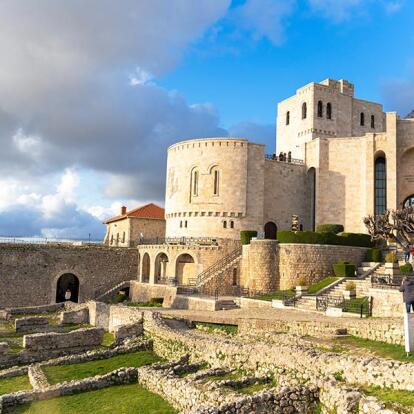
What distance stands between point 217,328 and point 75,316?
10.9 m

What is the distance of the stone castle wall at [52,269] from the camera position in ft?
119

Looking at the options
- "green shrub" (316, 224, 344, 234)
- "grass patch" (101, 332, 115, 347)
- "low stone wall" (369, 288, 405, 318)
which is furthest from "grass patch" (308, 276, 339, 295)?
"grass patch" (101, 332, 115, 347)

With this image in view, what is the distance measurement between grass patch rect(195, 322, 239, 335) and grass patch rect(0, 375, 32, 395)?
705cm

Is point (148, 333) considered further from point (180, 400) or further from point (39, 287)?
point (39, 287)

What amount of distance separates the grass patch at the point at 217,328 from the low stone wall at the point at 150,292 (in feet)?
39.0

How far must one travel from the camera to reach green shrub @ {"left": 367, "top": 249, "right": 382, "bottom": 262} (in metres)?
A: 32.2

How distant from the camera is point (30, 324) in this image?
75.1 feet

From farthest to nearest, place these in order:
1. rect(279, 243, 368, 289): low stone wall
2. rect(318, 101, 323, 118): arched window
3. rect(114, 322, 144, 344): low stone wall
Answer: rect(318, 101, 323, 118): arched window < rect(279, 243, 368, 289): low stone wall < rect(114, 322, 144, 344): low stone wall

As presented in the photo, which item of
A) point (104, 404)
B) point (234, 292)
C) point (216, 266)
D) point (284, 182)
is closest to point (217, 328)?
point (104, 404)

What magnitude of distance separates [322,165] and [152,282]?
59.7 ft

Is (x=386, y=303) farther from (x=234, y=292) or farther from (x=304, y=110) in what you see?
(x=304, y=110)

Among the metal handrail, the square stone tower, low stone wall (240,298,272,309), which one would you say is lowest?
low stone wall (240,298,272,309)

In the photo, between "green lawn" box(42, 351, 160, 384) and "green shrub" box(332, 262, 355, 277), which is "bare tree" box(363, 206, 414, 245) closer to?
"green shrub" box(332, 262, 355, 277)

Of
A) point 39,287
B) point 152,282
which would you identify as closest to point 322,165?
point 152,282
